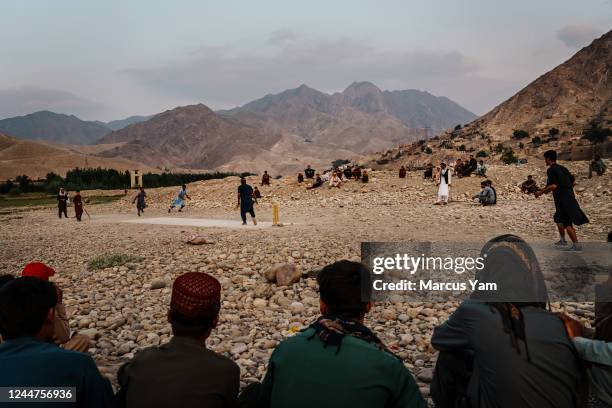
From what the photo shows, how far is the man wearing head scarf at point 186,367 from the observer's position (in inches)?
88.6

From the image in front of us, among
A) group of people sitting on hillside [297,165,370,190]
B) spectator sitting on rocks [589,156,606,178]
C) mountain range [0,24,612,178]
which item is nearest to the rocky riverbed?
→ spectator sitting on rocks [589,156,606,178]

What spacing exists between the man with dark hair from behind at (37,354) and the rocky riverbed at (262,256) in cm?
226

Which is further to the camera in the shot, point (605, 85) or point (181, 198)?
point (605, 85)

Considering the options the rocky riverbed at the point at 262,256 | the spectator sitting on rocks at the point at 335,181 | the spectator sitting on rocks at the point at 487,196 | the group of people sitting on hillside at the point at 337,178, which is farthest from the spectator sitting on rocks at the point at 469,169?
the spectator sitting on rocks at the point at 487,196

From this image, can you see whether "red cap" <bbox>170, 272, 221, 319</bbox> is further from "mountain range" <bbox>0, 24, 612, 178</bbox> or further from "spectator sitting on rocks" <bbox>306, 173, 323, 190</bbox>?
"mountain range" <bbox>0, 24, 612, 178</bbox>

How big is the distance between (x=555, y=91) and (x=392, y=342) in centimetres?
8051

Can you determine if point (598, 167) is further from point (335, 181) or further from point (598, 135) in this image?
point (598, 135)

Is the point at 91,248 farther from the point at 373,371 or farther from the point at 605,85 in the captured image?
the point at 605,85

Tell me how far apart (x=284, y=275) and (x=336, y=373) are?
585 cm

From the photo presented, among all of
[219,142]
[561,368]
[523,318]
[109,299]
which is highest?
[219,142]

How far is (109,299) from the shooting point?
7.76 metres

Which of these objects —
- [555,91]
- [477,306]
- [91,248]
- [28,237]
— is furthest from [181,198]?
[555,91]

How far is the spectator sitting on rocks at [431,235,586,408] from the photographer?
2.18 meters
